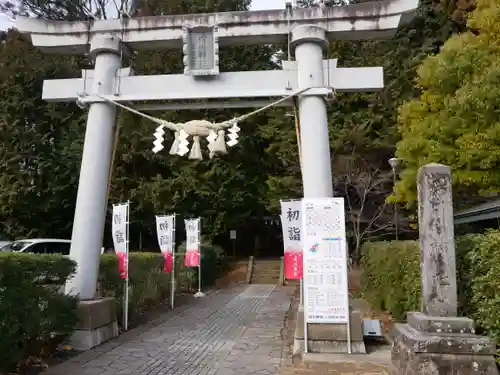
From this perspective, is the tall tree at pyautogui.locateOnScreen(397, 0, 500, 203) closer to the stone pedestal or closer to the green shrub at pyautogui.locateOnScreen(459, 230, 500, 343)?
the green shrub at pyautogui.locateOnScreen(459, 230, 500, 343)

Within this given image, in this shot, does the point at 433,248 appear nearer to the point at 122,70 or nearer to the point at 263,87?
the point at 263,87

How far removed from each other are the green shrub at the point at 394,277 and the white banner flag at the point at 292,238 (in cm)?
191

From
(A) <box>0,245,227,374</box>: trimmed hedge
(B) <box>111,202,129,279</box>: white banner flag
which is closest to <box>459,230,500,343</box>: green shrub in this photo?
(A) <box>0,245,227,374</box>: trimmed hedge

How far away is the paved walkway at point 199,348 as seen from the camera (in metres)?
6.80

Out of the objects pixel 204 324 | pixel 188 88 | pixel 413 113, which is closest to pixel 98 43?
pixel 188 88

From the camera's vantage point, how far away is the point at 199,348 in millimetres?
8242

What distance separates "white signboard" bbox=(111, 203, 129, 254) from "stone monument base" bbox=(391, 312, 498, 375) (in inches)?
246

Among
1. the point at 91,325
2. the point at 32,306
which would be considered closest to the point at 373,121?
the point at 91,325

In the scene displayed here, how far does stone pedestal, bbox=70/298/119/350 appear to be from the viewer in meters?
8.02

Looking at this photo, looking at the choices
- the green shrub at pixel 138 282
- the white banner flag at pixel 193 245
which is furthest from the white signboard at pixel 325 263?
the white banner flag at pixel 193 245

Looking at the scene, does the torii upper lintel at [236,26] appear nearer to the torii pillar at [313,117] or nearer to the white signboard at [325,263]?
the torii pillar at [313,117]

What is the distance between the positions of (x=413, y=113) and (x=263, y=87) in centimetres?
646

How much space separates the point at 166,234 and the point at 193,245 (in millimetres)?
1841

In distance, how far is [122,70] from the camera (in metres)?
9.15
